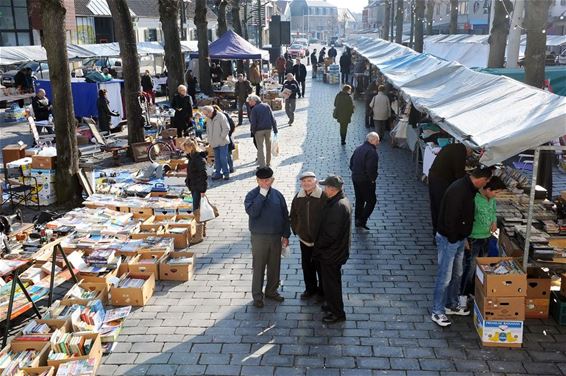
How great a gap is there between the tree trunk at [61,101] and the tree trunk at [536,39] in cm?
864

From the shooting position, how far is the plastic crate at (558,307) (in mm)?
6250

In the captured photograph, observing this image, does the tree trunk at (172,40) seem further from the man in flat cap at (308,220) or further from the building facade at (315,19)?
the building facade at (315,19)

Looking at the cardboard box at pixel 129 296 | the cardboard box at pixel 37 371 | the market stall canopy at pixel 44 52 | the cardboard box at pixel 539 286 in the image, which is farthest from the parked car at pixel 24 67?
the cardboard box at pixel 539 286

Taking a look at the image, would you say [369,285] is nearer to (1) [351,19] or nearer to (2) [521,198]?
(2) [521,198]

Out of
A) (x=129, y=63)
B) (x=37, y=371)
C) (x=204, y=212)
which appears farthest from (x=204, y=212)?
(x=129, y=63)

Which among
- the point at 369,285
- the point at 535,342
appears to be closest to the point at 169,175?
the point at 369,285

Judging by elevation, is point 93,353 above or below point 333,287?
below

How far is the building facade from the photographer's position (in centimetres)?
14150

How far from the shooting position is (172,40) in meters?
18.9

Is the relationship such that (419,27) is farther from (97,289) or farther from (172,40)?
(97,289)

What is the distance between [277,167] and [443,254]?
7.72 metres

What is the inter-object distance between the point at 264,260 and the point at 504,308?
269cm

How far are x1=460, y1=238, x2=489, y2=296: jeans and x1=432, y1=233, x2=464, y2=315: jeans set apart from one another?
0.61ft

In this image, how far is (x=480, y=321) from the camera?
5.96 meters
